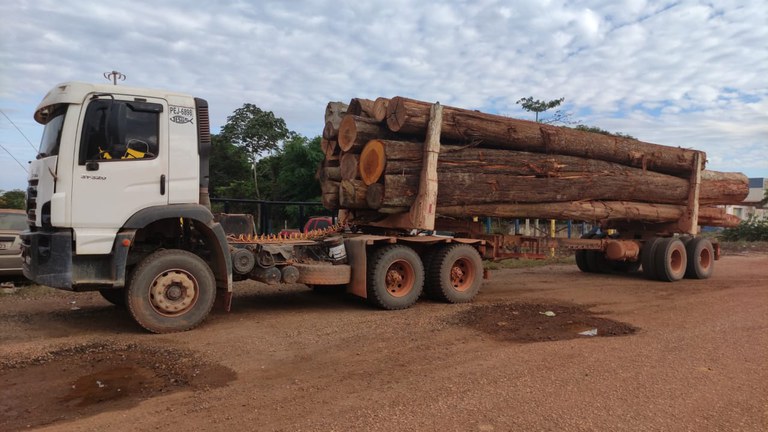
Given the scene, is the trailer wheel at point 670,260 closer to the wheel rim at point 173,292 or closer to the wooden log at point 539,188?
the wooden log at point 539,188

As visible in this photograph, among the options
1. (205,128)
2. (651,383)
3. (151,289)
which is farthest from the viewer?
(205,128)

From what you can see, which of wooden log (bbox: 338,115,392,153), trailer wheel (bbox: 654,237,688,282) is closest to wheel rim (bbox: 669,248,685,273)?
trailer wheel (bbox: 654,237,688,282)

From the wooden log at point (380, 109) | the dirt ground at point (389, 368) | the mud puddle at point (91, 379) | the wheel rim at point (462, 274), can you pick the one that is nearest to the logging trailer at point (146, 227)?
the dirt ground at point (389, 368)

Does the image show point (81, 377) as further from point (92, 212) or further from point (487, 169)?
point (487, 169)

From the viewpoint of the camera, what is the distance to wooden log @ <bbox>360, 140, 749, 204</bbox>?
8461 millimetres

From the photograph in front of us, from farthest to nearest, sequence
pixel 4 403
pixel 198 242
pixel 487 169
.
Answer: pixel 487 169, pixel 198 242, pixel 4 403

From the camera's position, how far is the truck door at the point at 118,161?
5.95m

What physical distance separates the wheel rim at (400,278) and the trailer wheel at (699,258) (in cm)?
817

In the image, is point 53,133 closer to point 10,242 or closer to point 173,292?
point 173,292

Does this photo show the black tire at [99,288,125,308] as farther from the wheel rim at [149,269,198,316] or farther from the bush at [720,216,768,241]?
the bush at [720,216,768,241]

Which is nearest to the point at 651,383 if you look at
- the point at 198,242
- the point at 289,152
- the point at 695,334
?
the point at 695,334

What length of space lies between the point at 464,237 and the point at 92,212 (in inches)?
241

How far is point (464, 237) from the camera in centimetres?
988

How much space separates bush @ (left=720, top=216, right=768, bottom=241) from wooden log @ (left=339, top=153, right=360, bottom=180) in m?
27.8
